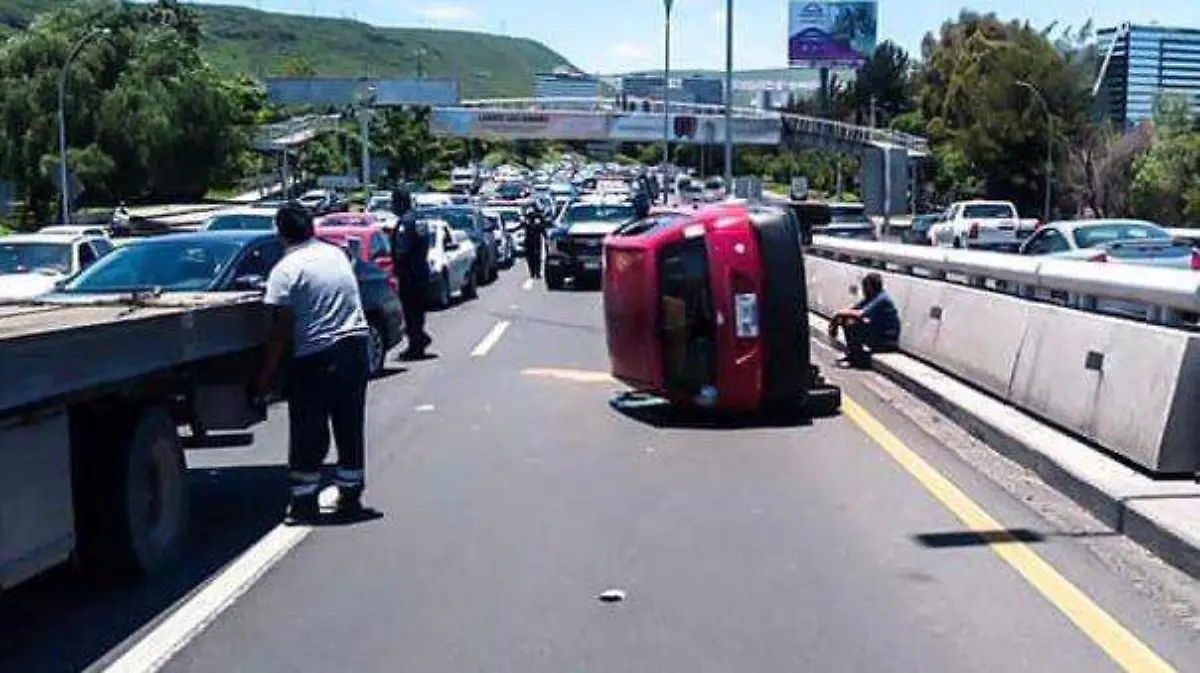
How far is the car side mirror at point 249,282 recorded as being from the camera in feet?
41.1

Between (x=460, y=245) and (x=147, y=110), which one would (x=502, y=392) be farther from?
(x=147, y=110)

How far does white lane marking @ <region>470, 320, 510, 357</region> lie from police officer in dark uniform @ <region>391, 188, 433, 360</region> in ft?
2.72

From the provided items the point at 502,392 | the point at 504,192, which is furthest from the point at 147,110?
the point at 502,392

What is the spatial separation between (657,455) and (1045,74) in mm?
78726

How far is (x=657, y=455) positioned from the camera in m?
12.6

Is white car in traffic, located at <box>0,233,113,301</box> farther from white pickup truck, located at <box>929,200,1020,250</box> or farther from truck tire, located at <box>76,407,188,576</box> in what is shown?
white pickup truck, located at <box>929,200,1020,250</box>

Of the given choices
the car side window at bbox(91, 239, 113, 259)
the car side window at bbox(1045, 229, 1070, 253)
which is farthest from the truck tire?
the car side window at bbox(1045, 229, 1070, 253)

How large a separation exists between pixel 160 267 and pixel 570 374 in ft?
20.7

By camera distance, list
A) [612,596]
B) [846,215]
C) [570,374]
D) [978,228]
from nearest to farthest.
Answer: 1. [612,596]
2. [570,374]
3. [846,215]
4. [978,228]

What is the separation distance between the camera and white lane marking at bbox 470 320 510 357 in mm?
21500

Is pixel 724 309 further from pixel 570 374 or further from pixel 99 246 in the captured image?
pixel 99 246

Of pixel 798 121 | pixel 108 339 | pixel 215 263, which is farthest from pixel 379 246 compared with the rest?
pixel 798 121

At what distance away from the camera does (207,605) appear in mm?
7934

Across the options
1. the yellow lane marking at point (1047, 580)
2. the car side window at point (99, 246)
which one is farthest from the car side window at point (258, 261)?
the car side window at point (99, 246)
